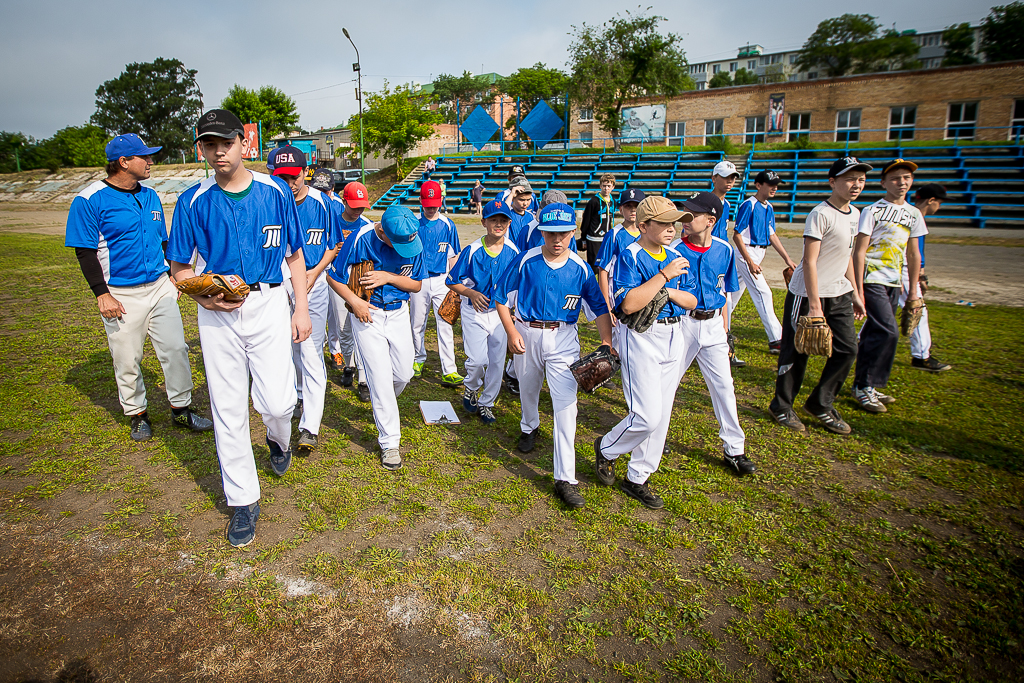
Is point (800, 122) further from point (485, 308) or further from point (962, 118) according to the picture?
point (485, 308)

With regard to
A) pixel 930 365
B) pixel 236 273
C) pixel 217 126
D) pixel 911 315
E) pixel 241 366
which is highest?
pixel 217 126

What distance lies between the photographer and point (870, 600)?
3168mm

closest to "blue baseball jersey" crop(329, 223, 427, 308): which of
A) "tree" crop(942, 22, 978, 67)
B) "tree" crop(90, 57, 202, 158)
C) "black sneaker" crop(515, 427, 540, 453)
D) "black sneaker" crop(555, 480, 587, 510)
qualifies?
"black sneaker" crop(515, 427, 540, 453)

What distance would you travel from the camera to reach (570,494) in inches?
160

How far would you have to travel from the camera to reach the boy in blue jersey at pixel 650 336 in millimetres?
3816

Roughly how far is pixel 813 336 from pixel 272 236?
459 centimetres

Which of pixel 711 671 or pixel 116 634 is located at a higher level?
pixel 116 634

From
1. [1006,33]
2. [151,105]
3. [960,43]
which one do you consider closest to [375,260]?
[1006,33]

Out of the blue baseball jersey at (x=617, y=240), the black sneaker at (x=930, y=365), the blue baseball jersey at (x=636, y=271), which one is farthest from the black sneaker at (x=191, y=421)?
the black sneaker at (x=930, y=365)

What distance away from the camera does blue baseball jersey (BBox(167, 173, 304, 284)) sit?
3.41 m

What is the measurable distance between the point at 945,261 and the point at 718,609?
1673 cm

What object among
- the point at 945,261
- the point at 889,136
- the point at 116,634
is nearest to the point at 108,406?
the point at 116,634

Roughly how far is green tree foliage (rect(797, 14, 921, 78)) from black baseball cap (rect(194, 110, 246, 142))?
64.3 metres

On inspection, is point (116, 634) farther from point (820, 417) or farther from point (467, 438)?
point (820, 417)
